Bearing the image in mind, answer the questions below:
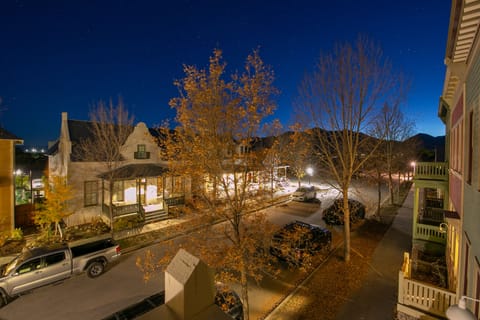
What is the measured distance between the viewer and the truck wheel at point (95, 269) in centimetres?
1036

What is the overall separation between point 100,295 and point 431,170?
16.1 metres

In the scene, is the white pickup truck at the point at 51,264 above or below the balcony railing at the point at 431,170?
below

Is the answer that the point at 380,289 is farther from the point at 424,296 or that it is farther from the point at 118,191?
the point at 118,191

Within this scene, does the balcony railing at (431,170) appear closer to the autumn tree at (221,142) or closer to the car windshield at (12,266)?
the autumn tree at (221,142)

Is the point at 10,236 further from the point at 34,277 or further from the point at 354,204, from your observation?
the point at 354,204

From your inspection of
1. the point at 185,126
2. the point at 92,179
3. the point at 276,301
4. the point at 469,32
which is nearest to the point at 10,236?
the point at 92,179

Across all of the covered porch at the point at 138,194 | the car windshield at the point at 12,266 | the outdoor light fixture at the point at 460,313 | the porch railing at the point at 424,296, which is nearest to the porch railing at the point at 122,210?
the covered porch at the point at 138,194

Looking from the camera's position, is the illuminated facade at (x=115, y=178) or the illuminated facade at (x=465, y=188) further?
the illuminated facade at (x=115, y=178)

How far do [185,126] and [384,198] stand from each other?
28.6 meters

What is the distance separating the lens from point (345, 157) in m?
11.4

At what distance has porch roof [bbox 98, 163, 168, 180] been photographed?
54.8 ft

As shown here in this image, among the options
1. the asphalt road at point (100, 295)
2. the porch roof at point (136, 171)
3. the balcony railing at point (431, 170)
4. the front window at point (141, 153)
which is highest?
the front window at point (141, 153)

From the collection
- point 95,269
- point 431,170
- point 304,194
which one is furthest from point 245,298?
point 304,194

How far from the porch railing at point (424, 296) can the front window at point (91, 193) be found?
62.0 ft
